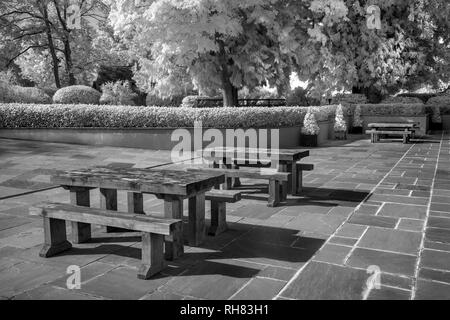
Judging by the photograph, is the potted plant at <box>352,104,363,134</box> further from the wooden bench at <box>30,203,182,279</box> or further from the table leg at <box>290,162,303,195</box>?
the wooden bench at <box>30,203,182,279</box>

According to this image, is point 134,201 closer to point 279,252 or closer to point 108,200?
point 108,200

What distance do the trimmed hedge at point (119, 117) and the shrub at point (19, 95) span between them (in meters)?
4.37

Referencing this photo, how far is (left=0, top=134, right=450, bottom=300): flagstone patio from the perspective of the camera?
3.16 m

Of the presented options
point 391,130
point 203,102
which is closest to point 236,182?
point 391,130

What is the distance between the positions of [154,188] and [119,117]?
30.4 feet

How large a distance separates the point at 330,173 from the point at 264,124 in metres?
4.99

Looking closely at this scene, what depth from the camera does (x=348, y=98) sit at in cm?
2225

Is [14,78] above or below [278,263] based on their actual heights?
above

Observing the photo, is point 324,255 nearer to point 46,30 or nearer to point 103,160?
point 103,160

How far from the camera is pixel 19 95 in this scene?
17594 millimetres

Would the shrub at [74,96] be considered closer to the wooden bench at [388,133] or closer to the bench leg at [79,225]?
the wooden bench at [388,133]

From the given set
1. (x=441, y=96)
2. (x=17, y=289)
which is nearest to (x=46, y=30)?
(x=441, y=96)

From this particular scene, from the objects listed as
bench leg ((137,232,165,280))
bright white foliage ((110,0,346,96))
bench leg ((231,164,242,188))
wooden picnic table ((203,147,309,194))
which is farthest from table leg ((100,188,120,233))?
bright white foliage ((110,0,346,96))

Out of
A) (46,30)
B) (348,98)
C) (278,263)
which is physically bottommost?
(278,263)
